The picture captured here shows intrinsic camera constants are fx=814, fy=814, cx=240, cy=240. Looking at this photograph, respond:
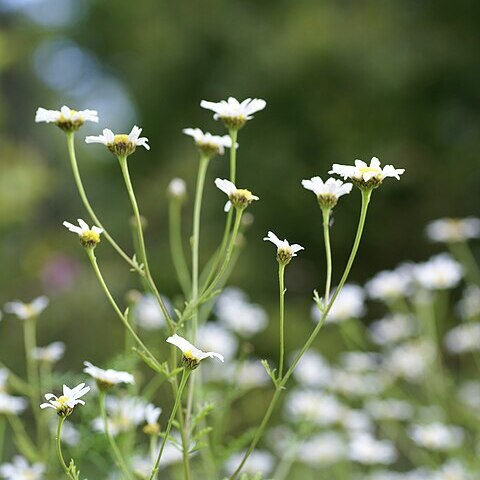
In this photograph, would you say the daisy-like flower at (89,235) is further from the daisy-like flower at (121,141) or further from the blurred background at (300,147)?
the blurred background at (300,147)

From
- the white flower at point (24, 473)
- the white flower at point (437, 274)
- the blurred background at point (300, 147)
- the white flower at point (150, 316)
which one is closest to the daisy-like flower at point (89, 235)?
the white flower at point (24, 473)

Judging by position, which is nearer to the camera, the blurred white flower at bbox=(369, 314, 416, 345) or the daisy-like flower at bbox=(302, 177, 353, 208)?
the daisy-like flower at bbox=(302, 177, 353, 208)

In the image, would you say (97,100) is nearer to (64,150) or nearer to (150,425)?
(64,150)

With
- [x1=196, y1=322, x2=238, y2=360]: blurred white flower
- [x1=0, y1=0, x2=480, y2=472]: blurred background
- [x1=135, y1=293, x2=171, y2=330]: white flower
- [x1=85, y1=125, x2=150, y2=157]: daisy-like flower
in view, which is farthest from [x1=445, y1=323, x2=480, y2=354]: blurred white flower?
[x1=0, y1=0, x2=480, y2=472]: blurred background

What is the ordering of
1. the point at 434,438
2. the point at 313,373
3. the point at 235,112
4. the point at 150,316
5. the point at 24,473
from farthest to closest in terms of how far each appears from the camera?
1. the point at 313,373
2. the point at 150,316
3. the point at 434,438
4. the point at 24,473
5. the point at 235,112

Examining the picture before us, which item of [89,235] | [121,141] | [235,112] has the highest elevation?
[235,112]

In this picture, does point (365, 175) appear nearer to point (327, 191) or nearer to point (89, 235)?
point (327, 191)

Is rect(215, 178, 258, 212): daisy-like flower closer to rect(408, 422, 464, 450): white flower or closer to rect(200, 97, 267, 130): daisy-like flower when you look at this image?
rect(200, 97, 267, 130): daisy-like flower

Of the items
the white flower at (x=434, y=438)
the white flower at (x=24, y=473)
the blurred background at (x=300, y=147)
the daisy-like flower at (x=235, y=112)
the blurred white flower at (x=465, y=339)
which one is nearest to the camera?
the daisy-like flower at (x=235, y=112)

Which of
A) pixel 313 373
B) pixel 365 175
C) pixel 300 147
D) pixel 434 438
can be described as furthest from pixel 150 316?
pixel 300 147

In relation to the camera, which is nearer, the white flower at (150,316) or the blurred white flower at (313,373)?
the white flower at (150,316)
